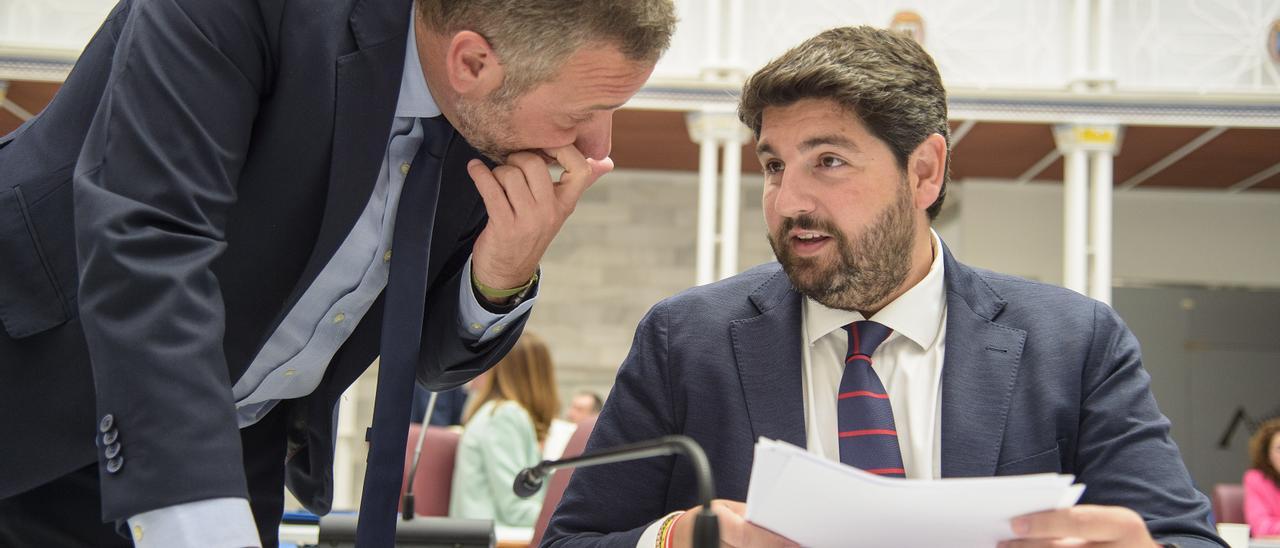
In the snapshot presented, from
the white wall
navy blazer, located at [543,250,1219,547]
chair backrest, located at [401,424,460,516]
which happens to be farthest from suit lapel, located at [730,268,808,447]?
the white wall

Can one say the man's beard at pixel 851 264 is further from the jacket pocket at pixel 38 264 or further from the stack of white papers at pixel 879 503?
the jacket pocket at pixel 38 264

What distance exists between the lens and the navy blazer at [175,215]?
110cm

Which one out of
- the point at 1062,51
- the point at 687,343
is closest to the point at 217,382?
the point at 687,343

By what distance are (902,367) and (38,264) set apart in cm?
118

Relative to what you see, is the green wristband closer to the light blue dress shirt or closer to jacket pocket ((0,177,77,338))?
the light blue dress shirt

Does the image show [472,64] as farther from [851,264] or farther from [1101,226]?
[1101,226]

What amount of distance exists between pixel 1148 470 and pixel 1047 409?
0.51 ft

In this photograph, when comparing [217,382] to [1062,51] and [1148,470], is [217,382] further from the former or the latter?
[1062,51]

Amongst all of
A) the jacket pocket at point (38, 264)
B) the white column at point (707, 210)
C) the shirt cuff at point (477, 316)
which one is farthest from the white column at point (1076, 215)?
the jacket pocket at point (38, 264)

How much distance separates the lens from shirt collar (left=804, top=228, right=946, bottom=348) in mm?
1819

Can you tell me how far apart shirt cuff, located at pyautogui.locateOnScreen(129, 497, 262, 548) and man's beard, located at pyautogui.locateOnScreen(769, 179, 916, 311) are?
3.14 feet

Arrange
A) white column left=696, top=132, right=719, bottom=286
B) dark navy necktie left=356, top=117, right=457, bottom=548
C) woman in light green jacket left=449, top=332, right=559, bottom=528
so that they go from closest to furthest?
dark navy necktie left=356, top=117, right=457, bottom=548
woman in light green jacket left=449, top=332, right=559, bottom=528
white column left=696, top=132, right=719, bottom=286

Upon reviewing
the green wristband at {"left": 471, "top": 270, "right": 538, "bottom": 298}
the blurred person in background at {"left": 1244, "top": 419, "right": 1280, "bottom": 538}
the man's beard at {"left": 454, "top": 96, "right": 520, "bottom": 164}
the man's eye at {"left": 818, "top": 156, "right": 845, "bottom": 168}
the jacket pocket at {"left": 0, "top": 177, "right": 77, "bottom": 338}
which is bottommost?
the blurred person in background at {"left": 1244, "top": 419, "right": 1280, "bottom": 538}

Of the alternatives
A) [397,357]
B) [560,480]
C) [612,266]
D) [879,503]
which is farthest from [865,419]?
[612,266]
